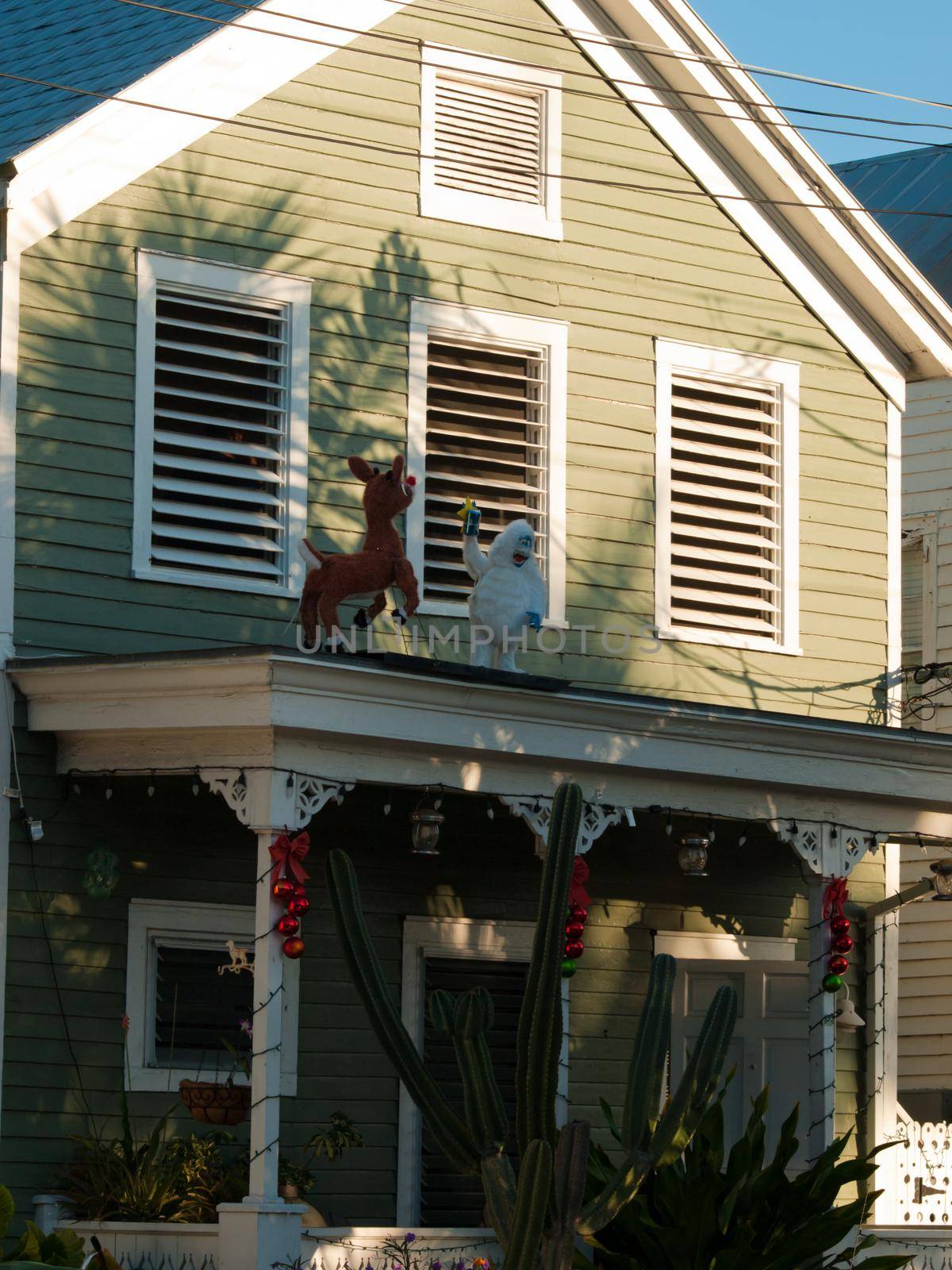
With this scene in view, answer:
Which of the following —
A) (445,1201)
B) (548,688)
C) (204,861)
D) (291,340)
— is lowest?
(445,1201)

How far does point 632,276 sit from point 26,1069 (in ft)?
21.6

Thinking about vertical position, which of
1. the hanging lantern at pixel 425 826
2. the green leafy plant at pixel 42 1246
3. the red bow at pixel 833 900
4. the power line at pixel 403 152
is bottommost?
the green leafy plant at pixel 42 1246

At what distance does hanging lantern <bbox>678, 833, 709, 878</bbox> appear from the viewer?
13109mm

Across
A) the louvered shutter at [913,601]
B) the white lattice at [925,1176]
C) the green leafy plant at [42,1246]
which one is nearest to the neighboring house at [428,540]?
the white lattice at [925,1176]

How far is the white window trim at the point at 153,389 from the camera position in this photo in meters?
12.7

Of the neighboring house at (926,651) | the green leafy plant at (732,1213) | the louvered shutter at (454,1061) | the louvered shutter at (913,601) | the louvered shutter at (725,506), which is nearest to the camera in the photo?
the green leafy plant at (732,1213)

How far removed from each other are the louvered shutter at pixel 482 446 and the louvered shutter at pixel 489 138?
3.55 feet

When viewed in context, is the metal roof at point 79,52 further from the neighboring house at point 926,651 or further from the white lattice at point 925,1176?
the white lattice at point 925,1176

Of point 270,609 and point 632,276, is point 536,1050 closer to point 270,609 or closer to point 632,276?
point 270,609

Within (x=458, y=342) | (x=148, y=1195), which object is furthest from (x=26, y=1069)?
(x=458, y=342)

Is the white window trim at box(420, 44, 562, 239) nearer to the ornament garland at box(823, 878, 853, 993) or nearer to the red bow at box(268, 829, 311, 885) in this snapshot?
the ornament garland at box(823, 878, 853, 993)

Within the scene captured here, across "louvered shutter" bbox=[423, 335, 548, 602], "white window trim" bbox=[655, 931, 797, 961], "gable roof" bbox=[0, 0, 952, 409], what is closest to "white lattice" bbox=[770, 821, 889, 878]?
"white window trim" bbox=[655, 931, 797, 961]

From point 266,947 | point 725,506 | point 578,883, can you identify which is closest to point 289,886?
point 266,947

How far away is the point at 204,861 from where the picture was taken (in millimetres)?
12695
